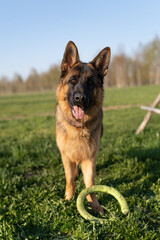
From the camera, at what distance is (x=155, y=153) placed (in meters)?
4.85

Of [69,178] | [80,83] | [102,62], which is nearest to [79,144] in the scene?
[69,178]

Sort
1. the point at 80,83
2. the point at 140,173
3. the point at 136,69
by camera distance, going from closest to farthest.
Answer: the point at 80,83
the point at 140,173
the point at 136,69

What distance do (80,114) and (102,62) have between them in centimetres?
99

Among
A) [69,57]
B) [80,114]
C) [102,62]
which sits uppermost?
[69,57]

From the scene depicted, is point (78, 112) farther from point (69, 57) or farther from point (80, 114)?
point (69, 57)

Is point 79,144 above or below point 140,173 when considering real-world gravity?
above

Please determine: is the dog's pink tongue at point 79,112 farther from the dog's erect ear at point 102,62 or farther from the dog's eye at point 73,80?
the dog's erect ear at point 102,62

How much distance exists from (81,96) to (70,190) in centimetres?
158

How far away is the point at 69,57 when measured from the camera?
10.9 feet

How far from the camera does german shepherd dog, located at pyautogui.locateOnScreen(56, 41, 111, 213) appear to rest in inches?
121

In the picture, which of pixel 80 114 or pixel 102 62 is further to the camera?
pixel 102 62

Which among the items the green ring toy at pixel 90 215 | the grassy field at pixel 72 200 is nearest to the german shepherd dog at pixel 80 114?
the green ring toy at pixel 90 215

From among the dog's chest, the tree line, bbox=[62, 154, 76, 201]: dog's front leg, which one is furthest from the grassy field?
the tree line

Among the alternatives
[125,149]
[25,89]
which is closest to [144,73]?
[25,89]
